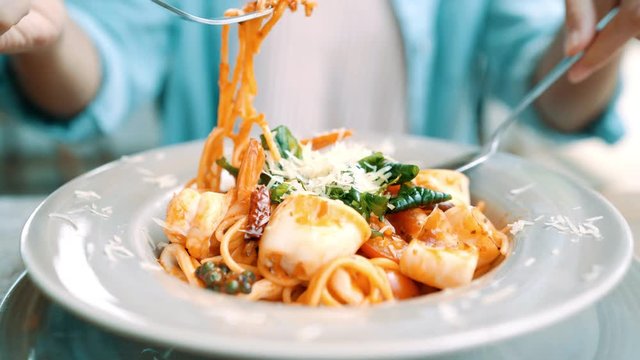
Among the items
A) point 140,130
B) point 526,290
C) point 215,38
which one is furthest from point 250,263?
point 140,130

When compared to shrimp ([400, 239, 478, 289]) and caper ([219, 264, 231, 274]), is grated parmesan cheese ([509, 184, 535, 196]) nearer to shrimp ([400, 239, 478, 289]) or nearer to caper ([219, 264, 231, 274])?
shrimp ([400, 239, 478, 289])

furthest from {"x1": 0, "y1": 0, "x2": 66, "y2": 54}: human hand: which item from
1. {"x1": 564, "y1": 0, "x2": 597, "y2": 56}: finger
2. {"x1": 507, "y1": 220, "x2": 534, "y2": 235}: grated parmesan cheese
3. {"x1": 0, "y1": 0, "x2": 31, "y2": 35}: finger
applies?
{"x1": 564, "y1": 0, "x2": 597, "y2": 56}: finger

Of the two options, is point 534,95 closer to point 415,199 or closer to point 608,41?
point 608,41

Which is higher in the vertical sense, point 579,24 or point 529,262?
point 579,24

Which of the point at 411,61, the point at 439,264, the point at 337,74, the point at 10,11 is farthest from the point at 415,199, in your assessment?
the point at 337,74

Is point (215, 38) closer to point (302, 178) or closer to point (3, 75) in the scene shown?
point (3, 75)

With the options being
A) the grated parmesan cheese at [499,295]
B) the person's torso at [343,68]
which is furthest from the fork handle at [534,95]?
the person's torso at [343,68]
